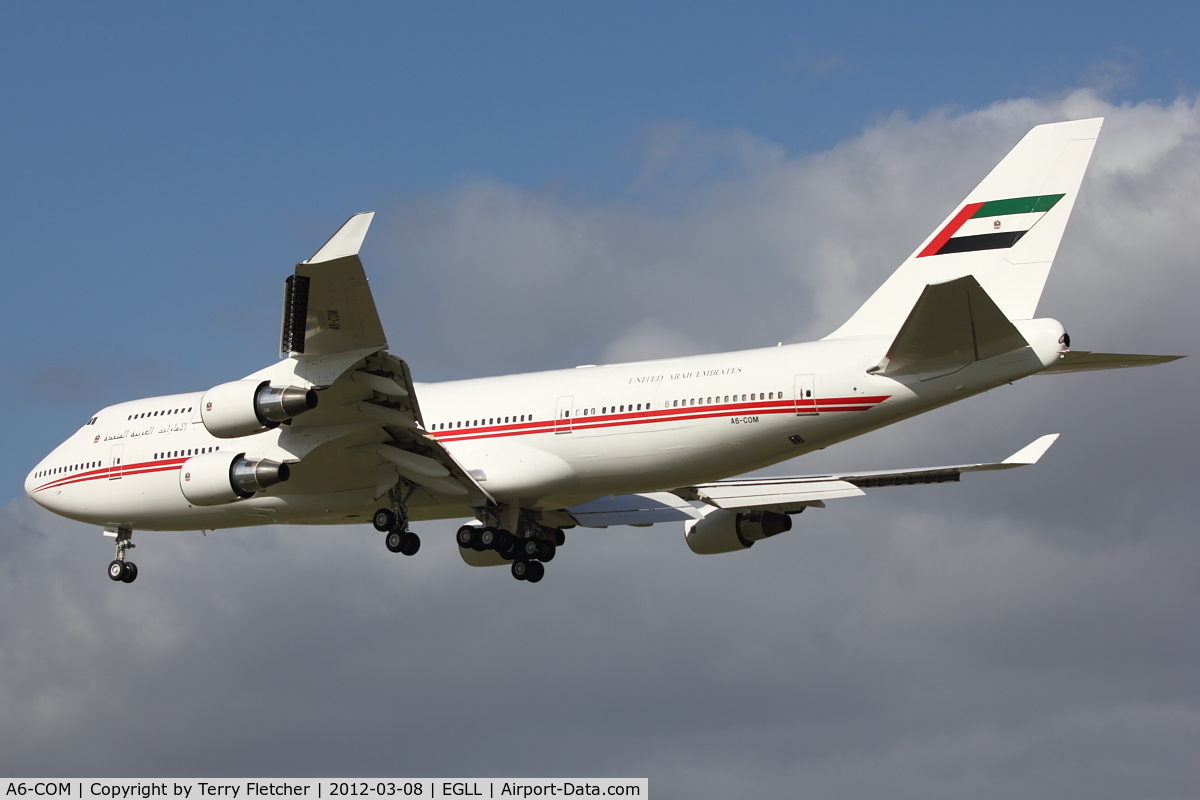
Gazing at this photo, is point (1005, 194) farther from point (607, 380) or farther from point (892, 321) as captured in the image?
point (607, 380)

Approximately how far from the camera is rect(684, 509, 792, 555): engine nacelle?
2827cm

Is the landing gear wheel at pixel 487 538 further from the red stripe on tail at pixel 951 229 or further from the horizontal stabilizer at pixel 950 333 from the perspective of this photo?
the red stripe on tail at pixel 951 229

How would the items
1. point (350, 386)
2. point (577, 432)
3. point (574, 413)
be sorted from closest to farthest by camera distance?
point (350, 386) → point (577, 432) → point (574, 413)

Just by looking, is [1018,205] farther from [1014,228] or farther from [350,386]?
[350,386]

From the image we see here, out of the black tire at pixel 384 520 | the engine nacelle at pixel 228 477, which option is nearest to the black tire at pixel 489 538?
the black tire at pixel 384 520

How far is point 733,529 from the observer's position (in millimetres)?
28469

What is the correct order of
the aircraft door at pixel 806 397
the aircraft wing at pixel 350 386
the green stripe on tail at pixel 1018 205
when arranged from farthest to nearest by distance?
the green stripe on tail at pixel 1018 205 < the aircraft door at pixel 806 397 < the aircraft wing at pixel 350 386

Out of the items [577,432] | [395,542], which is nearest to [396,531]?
[395,542]

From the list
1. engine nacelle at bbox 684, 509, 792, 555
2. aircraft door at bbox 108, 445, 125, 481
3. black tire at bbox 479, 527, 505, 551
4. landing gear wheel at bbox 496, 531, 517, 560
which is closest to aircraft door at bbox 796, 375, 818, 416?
engine nacelle at bbox 684, 509, 792, 555

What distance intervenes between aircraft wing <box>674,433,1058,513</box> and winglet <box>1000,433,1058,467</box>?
0.12 feet

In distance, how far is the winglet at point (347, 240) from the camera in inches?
782

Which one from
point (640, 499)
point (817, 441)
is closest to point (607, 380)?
point (817, 441)

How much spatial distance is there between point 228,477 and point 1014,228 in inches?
536

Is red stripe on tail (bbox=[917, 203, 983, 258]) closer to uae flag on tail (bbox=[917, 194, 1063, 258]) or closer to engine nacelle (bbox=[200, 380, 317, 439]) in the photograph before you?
uae flag on tail (bbox=[917, 194, 1063, 258])
